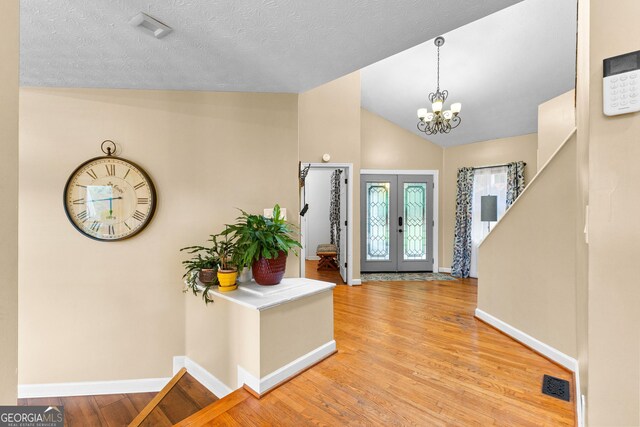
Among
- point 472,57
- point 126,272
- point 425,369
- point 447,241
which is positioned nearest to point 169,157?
point 126,272

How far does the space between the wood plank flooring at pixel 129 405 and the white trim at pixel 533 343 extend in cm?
273

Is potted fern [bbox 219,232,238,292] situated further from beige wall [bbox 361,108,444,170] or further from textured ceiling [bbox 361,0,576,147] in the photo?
beige wall [bbox 361,108,444,170]

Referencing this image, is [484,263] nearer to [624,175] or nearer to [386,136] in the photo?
[624,175]

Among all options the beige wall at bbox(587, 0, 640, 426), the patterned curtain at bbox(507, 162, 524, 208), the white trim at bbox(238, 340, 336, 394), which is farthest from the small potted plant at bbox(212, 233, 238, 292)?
the patterned curtain at bbox(507, 162, 524, 208)

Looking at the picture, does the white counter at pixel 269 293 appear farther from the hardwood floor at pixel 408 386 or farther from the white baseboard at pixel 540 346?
the white baseboard at pixel 540 346

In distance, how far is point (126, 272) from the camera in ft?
8.61

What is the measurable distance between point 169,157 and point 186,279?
1.12 meters

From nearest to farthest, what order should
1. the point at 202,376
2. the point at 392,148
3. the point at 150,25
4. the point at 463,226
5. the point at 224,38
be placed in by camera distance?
the point at 150,25 → the point at 224,38 → the point at 202,376 → the point at 463,226 → the point at 392,148

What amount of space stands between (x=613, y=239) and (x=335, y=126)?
420 cm

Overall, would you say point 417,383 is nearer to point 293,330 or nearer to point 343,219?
point 293,330

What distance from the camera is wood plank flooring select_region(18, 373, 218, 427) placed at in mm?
2213

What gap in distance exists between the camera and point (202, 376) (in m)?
2.45

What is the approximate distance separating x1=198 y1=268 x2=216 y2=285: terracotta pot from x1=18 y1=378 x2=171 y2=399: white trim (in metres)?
1.13

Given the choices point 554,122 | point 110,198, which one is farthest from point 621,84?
point 554,122
